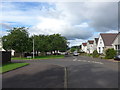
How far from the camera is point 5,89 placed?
681 cm

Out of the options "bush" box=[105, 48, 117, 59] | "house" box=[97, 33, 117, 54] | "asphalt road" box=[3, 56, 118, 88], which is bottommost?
"asphalt road" box=[3, 56, 118, 88]

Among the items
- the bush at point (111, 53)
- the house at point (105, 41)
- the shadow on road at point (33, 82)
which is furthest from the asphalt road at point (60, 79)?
the house at point (105, 41)

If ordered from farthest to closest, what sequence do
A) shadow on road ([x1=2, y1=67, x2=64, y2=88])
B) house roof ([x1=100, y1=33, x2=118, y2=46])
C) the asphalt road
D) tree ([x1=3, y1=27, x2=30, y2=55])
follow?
house roof ([x1=100, y1=33, x2=118, y2=46]) < tree ([x1=3, y1=27, x2=30, y2=55]) < the asphalt road < shadow on road ([x1=2, y1=67, x2=64, y2=88])

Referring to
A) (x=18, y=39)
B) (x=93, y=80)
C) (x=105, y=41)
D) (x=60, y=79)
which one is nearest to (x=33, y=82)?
(x=60, y=79)

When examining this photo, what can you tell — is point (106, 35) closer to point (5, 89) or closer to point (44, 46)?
point (44, 46)

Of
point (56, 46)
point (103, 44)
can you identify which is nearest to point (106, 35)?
point (103, 44)

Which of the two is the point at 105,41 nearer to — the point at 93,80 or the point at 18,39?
the point at 18,39

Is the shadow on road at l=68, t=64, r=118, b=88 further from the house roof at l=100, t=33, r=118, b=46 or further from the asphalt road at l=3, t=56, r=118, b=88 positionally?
the house roof at l=100, t=33, r=118, b=46

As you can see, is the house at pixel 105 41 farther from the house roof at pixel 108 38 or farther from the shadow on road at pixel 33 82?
the shadow on road at pixel 33 82

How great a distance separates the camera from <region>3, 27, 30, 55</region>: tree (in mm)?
36500

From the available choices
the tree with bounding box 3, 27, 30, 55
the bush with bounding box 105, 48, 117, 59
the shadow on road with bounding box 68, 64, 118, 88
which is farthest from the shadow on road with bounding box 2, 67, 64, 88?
the tree with bounding box 3, 27, 30, 55

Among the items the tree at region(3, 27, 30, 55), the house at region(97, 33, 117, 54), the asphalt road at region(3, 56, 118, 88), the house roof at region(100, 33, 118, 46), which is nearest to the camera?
the asphalt road at region(3, 56, 118, 88)

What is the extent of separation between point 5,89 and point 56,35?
206 feet

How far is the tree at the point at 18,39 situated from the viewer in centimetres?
3650
